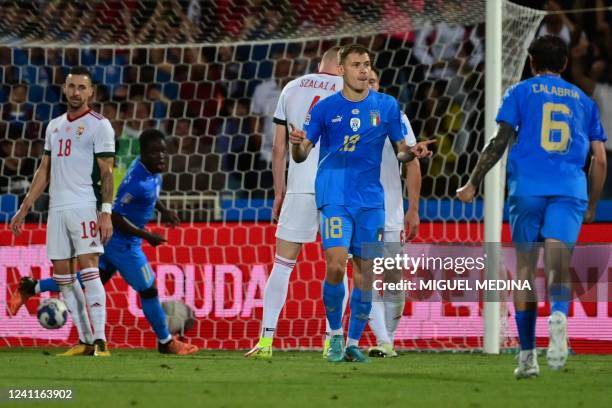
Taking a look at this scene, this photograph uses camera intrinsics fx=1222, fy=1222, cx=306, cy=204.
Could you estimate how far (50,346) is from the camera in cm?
969

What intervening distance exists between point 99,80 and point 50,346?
3779mm

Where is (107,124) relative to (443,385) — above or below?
above

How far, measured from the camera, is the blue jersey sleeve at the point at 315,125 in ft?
22.1

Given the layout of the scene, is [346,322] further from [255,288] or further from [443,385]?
[443,385]

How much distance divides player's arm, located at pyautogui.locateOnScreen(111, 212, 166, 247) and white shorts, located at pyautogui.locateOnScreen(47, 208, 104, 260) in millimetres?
376

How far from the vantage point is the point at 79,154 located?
8.02 metres


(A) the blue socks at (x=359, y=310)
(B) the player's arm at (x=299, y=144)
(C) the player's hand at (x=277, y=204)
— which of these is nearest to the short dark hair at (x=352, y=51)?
(B) the player's arm at (x=299, y=144)

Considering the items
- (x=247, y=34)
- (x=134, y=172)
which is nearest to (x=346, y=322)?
(x=134, y=172)

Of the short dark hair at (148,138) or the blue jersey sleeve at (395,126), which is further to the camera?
the short dark hair at (148,138)

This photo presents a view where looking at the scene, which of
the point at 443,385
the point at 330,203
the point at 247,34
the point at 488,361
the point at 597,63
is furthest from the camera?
the point at 597,63

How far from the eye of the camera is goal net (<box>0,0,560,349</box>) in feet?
31.6

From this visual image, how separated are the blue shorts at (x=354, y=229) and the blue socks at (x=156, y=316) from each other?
81.0 inches

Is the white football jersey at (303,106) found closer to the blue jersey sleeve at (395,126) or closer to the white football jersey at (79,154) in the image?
the blue jersey sleeve at (395,126)

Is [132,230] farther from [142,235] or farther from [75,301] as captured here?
[75,301]
